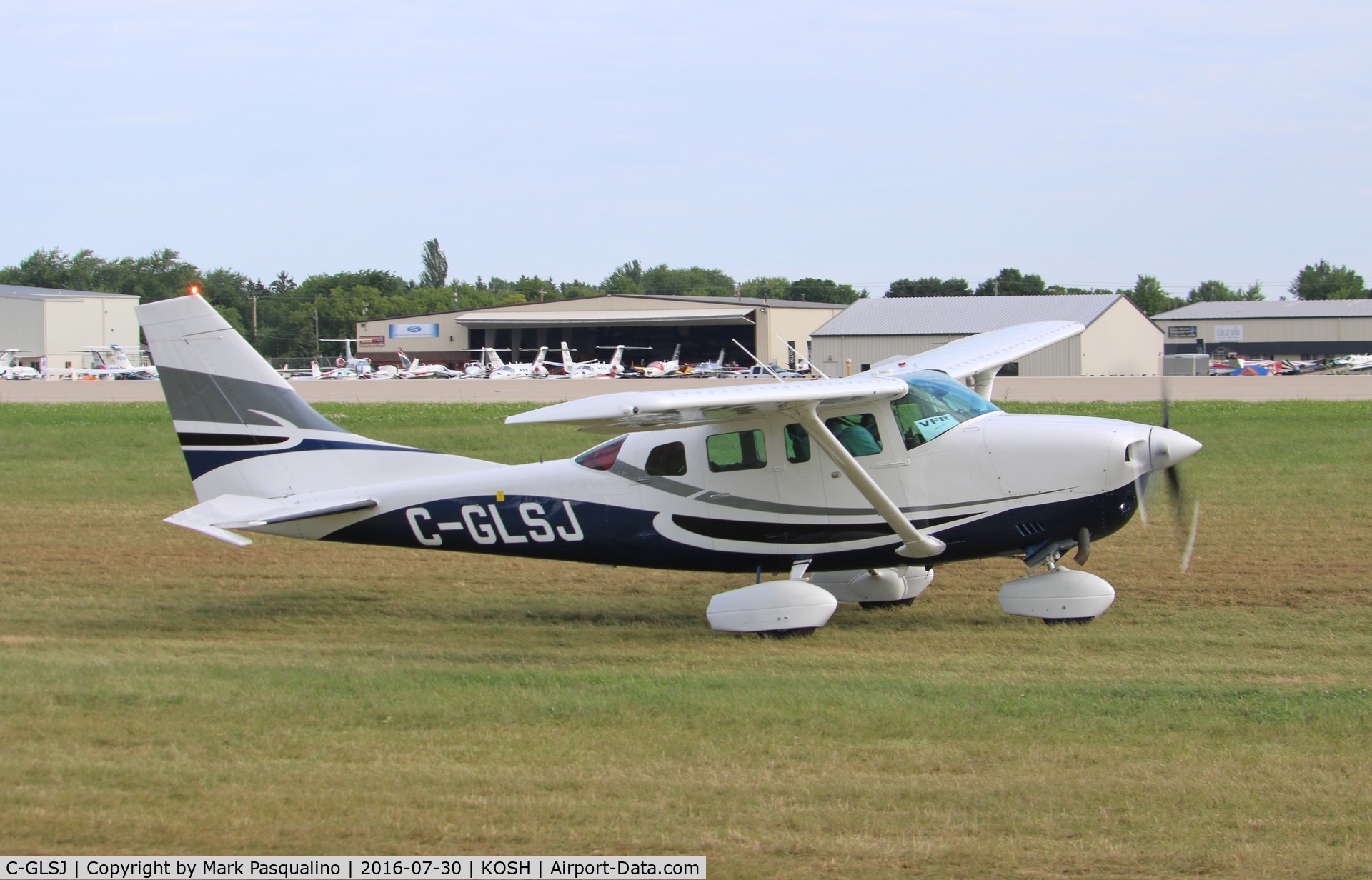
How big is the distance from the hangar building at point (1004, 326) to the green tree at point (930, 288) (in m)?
36.1

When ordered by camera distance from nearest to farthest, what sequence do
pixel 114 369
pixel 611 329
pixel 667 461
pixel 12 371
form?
pixel 667 461 → pixel 114 369 → pixel 12 371 → pixel 611 329

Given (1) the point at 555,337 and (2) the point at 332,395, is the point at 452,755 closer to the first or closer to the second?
(2) the point at 332,395

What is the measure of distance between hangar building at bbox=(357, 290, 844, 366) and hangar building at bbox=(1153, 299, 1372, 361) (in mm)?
34444

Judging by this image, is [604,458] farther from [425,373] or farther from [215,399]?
[425,373]

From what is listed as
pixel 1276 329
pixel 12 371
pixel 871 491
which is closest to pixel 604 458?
pixel 871 491

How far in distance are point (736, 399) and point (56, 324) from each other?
316 ft

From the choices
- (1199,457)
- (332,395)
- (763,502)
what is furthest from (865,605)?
(332,395)

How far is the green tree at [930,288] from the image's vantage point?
108 m

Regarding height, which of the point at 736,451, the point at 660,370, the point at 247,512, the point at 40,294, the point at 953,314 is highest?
the point at 40,294

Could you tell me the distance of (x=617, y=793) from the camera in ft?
20.4

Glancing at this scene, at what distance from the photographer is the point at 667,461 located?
1105 centimetres

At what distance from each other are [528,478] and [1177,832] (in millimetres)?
7091

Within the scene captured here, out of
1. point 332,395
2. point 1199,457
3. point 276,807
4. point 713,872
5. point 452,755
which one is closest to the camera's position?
point 713,872

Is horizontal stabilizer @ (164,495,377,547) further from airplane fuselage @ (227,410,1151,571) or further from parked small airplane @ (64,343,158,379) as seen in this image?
parked small airplane @ (64,343,158,379)
